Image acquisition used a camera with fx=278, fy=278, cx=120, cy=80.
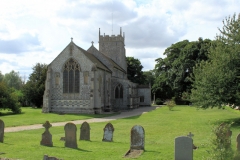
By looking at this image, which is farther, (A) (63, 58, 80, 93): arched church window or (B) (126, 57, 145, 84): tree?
(B) (126, 57, 145, 84): tree

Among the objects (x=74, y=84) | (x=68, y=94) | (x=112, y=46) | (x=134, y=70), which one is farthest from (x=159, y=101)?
(x=68, y=94)

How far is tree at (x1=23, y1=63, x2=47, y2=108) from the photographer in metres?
54.7

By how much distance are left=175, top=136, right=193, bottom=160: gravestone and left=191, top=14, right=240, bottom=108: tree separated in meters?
12.6

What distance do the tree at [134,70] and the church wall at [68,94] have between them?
122 ft

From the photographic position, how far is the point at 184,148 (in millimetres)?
9977

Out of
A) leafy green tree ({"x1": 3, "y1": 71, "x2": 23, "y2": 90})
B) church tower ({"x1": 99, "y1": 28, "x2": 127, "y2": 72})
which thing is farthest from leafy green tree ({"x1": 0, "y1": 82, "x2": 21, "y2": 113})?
leafy green tree ({"x1": 3, "y1": 71, "x2": 23, "y2": 90})

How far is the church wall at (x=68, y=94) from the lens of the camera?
3856 centimetres

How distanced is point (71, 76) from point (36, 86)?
18211 mm

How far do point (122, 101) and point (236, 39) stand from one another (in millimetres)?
28225

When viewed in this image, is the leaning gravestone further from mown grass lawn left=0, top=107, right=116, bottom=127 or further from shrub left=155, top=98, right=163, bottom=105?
shrub left=155, top=98, right=163, bottom=105

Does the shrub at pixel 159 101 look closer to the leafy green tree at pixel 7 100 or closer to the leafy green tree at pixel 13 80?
the leafy green tree at pixel 7 100

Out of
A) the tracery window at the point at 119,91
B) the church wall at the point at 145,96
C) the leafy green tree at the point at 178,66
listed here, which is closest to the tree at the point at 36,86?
the tracery window at the point at 119,91

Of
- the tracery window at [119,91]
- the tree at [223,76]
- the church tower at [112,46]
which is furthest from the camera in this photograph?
the church tower at [112,46]

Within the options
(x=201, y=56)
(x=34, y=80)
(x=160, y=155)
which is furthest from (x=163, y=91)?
(x=160, y=155)
